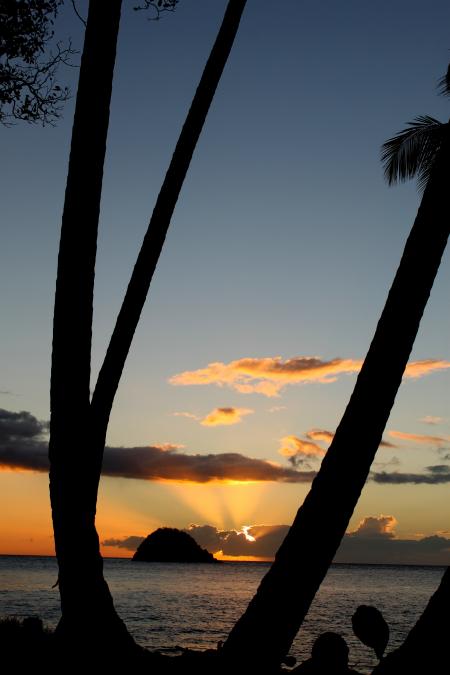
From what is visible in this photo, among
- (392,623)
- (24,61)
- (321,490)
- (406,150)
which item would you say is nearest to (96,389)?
(321,490)

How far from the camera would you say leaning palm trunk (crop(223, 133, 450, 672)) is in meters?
4.29

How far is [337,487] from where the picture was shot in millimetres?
4297

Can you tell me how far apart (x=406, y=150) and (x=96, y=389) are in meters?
9.32

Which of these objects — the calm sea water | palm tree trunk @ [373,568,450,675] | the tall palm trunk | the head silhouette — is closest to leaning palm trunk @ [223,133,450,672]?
palm tree trunk @ [373,568,450,675]

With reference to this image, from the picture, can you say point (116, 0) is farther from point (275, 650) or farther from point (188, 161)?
point (275, 650)

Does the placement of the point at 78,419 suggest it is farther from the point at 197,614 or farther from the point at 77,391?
the point at 197,614

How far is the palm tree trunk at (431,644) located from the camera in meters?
3.35

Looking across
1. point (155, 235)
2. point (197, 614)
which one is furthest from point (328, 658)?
point (197, 614)

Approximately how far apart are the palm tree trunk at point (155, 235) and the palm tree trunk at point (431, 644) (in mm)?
2631

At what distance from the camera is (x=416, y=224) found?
4672 millimetres

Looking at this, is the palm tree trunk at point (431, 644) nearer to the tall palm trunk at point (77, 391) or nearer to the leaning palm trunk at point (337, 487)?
the leaning palm trunk at point (337, 487)

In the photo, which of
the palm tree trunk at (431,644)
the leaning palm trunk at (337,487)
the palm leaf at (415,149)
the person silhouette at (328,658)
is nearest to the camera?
the palm tree trunk at (431,644)

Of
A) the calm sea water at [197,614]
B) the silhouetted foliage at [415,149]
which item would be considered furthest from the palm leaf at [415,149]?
the calm sea water at [197,614]

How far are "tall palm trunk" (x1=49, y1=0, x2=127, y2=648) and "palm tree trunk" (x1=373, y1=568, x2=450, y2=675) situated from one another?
241cm
